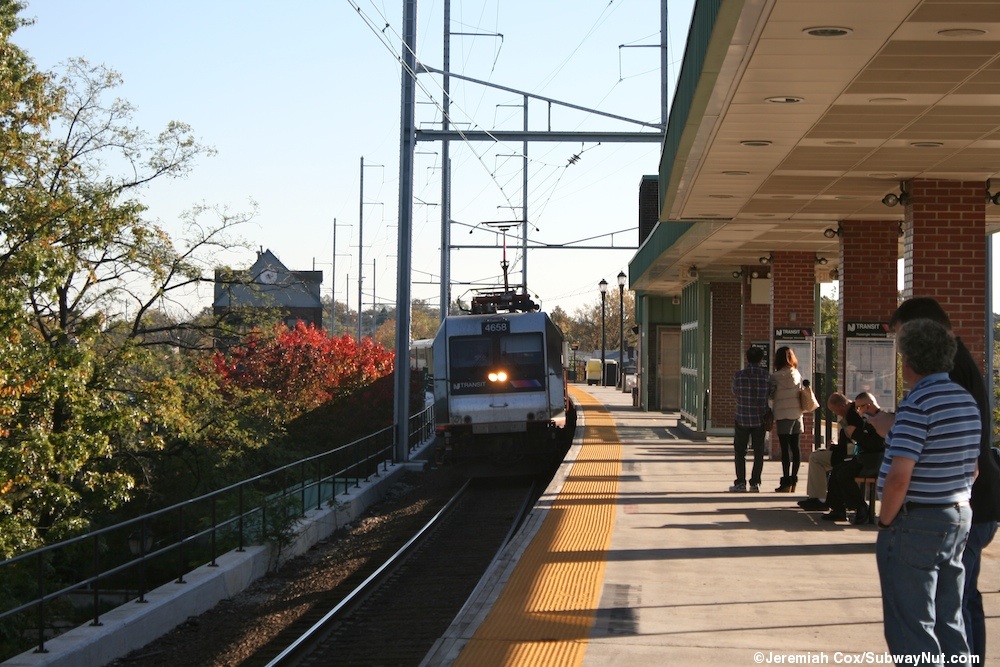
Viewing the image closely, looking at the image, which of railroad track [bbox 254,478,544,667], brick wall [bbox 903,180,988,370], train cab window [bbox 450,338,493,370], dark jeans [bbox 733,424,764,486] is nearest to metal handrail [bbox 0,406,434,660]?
railroad track [bbox 254,478,544,667]

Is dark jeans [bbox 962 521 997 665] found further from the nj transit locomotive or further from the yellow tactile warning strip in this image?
the nj transit locomotive

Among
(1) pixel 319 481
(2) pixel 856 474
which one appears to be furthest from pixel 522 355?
(2) pixel 856 474

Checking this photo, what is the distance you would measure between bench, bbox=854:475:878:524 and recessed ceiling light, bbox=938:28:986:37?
5.03 m

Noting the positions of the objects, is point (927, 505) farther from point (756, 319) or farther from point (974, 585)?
point (756, 319)

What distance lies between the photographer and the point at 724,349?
26016 millimetres

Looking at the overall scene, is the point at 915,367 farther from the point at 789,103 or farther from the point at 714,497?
the point at 714,497

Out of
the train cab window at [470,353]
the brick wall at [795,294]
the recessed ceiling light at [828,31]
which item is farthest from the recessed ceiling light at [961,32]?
the train cab window at [470,353]

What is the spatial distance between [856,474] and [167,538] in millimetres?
10799

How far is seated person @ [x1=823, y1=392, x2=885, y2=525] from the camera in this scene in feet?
35.3

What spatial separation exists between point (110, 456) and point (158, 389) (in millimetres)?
1213

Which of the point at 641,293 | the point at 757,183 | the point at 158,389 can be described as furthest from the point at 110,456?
the point at 641,293

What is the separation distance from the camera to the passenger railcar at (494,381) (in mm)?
22109

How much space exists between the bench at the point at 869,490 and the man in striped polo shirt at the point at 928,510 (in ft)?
20.8

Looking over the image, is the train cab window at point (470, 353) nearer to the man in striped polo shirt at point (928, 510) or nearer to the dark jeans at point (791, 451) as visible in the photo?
the dark jeans at point (791, 451)
